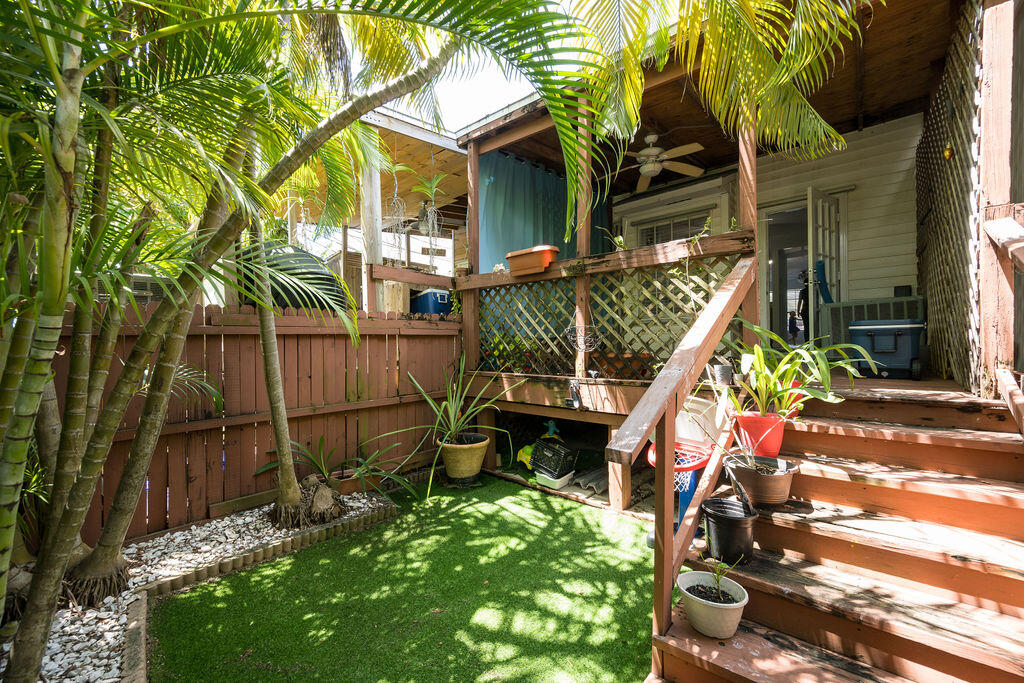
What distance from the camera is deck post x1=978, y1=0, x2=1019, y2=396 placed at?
6.86 feet

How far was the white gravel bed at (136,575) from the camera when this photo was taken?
1.58 m

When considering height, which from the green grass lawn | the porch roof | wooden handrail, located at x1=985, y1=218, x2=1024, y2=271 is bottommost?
the green grass lawn

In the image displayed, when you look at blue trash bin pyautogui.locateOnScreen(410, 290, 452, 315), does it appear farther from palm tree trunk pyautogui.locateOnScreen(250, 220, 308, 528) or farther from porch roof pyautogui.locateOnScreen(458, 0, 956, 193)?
palm tree trunk pyautogui.locateOnScreen(250, 220, 308, 528)

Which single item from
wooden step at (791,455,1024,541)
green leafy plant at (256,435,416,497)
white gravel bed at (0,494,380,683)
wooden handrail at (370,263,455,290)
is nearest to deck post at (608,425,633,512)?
wooden step at (791,455,1024,541)

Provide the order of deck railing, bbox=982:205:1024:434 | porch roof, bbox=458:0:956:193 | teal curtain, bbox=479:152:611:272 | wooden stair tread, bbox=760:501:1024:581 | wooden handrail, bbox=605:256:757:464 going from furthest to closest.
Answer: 1. teal curtain, bbox=479:152:611:272
2. porch roof, bbox=458:0:956:193
3. deck railing, bbox=982:205:1024:434
4. wooden stair tread, bbox=760:501:1024:581
5. wooden handrail, bbox=605:256:757:464

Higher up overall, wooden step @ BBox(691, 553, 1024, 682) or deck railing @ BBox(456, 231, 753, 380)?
deck railing @ BBox(456, 231, 753, 380)

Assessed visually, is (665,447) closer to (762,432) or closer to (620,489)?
(762,432)

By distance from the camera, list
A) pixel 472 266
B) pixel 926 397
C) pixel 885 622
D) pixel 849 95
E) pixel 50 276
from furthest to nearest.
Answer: pixel 472 266, pixel 849 95, pixel 926 397, pixel 885 622, pixel 50 276

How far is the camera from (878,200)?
177 inches

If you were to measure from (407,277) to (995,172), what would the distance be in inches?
158

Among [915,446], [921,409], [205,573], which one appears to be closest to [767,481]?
[915,446]

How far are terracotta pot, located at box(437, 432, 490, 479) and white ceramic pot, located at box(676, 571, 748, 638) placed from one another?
233cm

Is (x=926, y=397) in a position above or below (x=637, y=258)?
below

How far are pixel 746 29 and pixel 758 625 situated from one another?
2893mm
